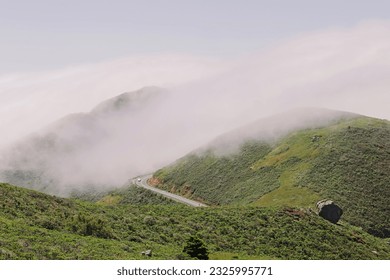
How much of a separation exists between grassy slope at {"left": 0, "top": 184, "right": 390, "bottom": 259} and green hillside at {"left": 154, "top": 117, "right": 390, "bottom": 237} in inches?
481

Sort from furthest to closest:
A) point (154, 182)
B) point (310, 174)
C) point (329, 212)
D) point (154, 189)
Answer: point (154, 182) < point (154, 189) < point (310, 174) < point (329, 212)

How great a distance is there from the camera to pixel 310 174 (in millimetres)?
96875

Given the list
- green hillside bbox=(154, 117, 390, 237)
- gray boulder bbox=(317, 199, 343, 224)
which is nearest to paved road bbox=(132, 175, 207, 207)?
green hillside bbox=(154, 117, 390, 237)

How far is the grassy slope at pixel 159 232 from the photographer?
33000mm

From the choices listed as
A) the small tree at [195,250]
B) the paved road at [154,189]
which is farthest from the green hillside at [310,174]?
the small tree at [195,250]

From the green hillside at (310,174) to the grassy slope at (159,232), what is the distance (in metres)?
12.2

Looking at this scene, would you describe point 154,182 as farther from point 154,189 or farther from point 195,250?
point 195,250

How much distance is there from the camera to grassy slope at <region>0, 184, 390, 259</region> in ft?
108

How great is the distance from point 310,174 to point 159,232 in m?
57.9

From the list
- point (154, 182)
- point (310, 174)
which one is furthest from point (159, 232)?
point (154, 182)

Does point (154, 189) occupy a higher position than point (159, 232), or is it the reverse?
point (154, 189)

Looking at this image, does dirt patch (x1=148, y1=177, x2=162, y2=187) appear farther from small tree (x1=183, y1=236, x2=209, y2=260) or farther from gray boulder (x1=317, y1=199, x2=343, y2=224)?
small tree (x1=183, y1=236, x2=209, y2=260)

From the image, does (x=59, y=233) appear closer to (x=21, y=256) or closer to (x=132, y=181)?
(x=21, y=256)

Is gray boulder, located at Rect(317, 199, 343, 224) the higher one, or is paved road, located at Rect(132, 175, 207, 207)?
paved road, located at Rect(132, 175, 207, 207)
